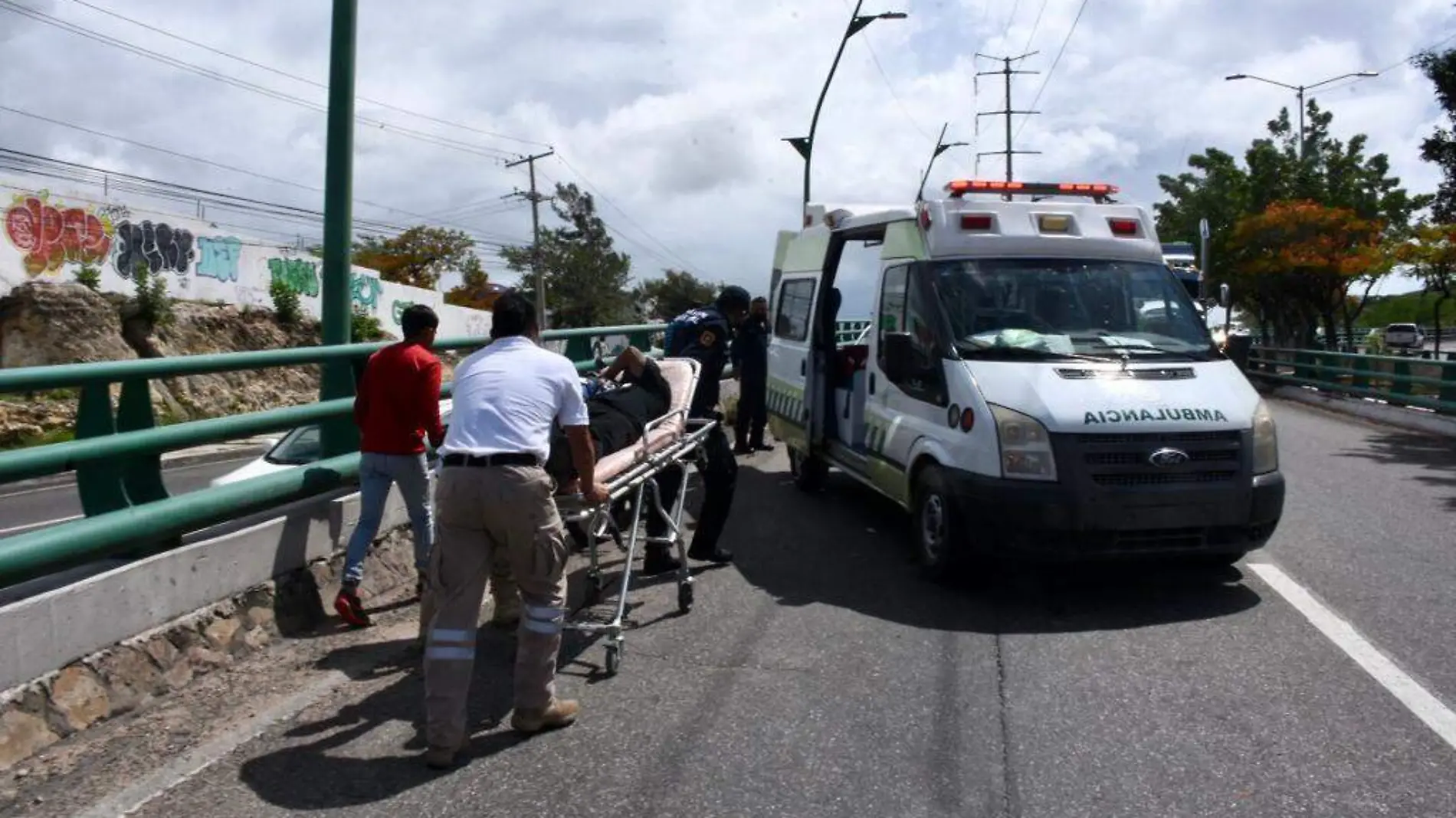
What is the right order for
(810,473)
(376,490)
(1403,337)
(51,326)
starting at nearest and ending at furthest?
(376,490)
(810,473)
(51,326)
(1403,337)

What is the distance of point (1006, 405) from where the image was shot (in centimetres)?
654

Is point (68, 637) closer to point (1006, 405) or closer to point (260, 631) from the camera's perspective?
point (260, 631)

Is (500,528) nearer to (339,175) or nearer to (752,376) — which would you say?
(339,175)

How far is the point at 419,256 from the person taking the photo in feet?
204

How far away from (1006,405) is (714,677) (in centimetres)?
230

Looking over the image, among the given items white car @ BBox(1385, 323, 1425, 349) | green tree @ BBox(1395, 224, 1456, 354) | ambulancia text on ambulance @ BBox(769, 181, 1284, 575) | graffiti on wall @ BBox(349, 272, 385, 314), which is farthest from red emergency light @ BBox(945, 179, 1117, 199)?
white car @ BBox(1385, 323, 1425, 349)

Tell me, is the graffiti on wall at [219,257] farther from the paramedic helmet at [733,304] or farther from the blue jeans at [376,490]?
the blue jeans at [376,490]

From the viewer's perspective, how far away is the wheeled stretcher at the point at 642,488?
5438 mm

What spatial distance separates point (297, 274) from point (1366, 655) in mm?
30658

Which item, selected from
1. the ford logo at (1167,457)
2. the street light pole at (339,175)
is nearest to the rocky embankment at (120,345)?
the street light pole at (339,175)

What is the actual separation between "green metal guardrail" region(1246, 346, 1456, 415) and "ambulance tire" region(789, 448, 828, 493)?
9543 mm

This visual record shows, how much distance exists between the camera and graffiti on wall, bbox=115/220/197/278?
85.3 ft

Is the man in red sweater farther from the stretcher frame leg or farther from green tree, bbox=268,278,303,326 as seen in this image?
green tree, bbox=268,278,303,326

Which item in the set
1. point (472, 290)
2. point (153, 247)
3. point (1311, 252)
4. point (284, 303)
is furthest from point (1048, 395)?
point (472, 290)
